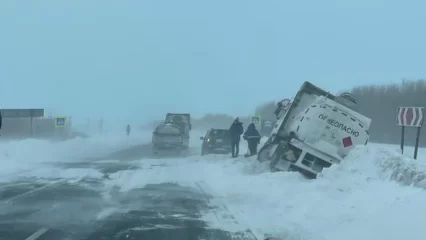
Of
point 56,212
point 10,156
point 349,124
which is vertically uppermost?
point 349,124

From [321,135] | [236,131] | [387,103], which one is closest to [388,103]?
[387,103]

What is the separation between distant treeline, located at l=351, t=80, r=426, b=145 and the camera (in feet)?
233

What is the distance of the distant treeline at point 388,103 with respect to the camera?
71125 millimetres

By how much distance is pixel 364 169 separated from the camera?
43.9ft

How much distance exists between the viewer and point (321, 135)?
17.8m

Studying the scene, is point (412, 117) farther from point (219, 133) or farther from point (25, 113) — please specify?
point (25, 113)

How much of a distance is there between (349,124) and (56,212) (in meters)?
10.4

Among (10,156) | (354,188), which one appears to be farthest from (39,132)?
(354,188)

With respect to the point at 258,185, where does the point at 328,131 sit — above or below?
above

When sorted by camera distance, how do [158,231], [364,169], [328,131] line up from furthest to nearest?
[328,131]
[364,169]
[158,231]

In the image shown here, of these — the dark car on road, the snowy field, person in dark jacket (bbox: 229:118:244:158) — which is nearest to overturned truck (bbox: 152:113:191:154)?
the dark car on road

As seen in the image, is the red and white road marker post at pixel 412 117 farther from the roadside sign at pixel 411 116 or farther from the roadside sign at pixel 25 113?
the roadside sign at pixel 25 113

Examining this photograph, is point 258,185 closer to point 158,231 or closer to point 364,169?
point 364,169

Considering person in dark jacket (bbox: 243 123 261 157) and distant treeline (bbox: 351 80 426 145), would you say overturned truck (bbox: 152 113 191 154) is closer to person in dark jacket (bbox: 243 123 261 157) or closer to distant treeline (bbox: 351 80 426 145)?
person in dark jacket (bbox: 243 123 261 157)
